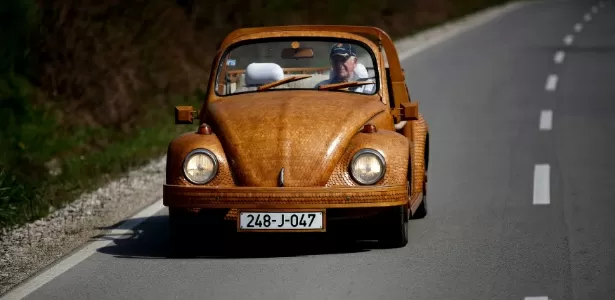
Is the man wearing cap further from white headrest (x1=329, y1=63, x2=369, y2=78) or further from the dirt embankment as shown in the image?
the dirt embankment

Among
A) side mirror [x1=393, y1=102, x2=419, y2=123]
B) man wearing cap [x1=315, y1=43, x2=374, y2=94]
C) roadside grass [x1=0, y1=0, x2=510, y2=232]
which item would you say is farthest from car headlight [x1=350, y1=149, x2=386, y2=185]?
roadside grass [x1=0, y1=0, x2=510, y2=232]

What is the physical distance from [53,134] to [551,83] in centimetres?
816

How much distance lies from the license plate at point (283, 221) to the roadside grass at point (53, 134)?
3.47 meters

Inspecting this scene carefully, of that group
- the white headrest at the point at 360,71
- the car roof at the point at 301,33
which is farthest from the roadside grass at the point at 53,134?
the white headrest at the point at 360,71

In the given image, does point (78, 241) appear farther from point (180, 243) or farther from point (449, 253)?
point (449, 253)

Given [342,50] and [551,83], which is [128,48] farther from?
[342,50]

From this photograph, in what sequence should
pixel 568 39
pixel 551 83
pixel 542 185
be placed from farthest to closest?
pixel 568 39
pixel 551 83
pixel 542 185

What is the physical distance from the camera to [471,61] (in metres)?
24.6

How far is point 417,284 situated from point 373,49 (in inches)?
109

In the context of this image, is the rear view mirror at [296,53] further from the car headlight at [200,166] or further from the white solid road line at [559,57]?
the white solid road line at [559,57]

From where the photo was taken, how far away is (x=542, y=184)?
1201 centimetres

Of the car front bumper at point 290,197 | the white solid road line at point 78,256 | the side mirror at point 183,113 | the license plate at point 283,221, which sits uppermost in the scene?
the side mirror at point 183,113

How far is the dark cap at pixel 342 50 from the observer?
971 centimetres

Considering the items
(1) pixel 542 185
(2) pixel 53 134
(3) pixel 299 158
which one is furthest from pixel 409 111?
(2) pixel 53 134
